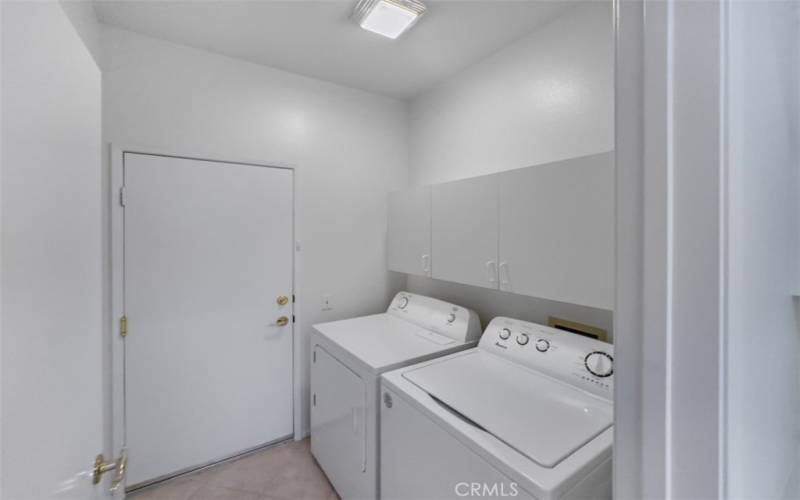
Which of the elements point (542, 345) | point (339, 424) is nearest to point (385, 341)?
point (339, 424)

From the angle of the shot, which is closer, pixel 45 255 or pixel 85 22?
pixel 45 255

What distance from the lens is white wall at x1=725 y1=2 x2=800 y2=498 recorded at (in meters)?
0.36

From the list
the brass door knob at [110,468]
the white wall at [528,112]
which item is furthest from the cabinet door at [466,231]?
the brass door knob at [110,468]

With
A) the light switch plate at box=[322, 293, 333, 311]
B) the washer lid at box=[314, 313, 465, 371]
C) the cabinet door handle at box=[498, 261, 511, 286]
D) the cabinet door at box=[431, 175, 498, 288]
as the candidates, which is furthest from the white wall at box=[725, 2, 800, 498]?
the light switch plate at box=[322, 293, 333, 311]

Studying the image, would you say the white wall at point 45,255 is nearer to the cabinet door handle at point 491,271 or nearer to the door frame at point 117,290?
the door frame at point 117,290

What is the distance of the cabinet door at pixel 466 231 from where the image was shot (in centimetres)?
173

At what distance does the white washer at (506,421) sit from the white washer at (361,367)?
0.10 meters

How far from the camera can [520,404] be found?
1.32 meters

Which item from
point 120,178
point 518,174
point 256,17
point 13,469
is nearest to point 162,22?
point 256,17

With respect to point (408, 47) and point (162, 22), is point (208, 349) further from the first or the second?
point (408, 47)

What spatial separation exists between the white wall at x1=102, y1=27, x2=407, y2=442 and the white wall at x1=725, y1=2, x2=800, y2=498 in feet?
7.71

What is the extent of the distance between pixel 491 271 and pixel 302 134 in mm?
1733

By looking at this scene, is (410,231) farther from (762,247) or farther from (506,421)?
(762,247)

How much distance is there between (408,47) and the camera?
2.09 meters
